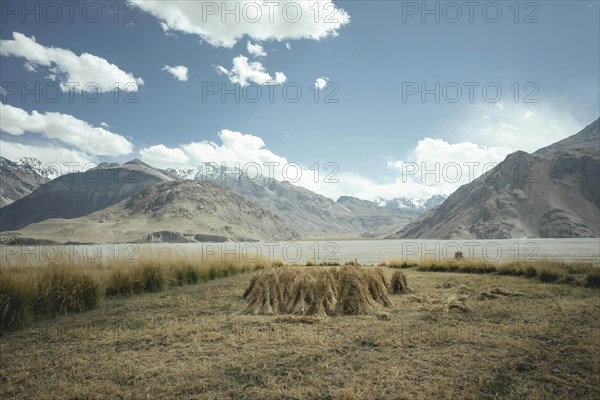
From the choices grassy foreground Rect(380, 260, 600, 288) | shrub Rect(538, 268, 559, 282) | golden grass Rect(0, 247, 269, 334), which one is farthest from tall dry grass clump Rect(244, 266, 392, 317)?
shrub Rect(538, 268, 559, 282)

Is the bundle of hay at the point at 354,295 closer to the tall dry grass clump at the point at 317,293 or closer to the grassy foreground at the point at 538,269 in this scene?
the tall dry grass clump at the point at 317,293

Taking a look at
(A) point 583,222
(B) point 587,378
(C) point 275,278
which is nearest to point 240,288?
(C) point 275,278

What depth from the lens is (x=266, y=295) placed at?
10000 mm

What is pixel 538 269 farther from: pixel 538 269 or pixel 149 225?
pixel 149 225

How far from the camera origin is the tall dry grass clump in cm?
949

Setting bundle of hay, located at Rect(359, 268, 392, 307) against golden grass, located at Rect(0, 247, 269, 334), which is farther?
bundle of hay, located at Rect(359, 268, 392, 307)

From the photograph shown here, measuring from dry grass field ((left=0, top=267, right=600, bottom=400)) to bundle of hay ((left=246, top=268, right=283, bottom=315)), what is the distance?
395mm

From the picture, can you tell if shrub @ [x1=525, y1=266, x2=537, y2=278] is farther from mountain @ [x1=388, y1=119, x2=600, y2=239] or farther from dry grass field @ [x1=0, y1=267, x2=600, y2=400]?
mountain @ [x1=388, y1=119, x2=600, y2=239]

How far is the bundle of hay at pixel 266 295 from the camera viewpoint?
9.64 meters

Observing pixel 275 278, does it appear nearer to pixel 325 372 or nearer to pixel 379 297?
pixel 379 297

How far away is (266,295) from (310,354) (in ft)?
13.1

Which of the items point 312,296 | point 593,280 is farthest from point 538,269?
point 312,296

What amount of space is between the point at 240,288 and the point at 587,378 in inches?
448

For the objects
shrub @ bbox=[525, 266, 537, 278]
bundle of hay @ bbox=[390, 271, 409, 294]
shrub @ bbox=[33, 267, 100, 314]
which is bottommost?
shrub @ bbox=[525, 266, 537, 278]
